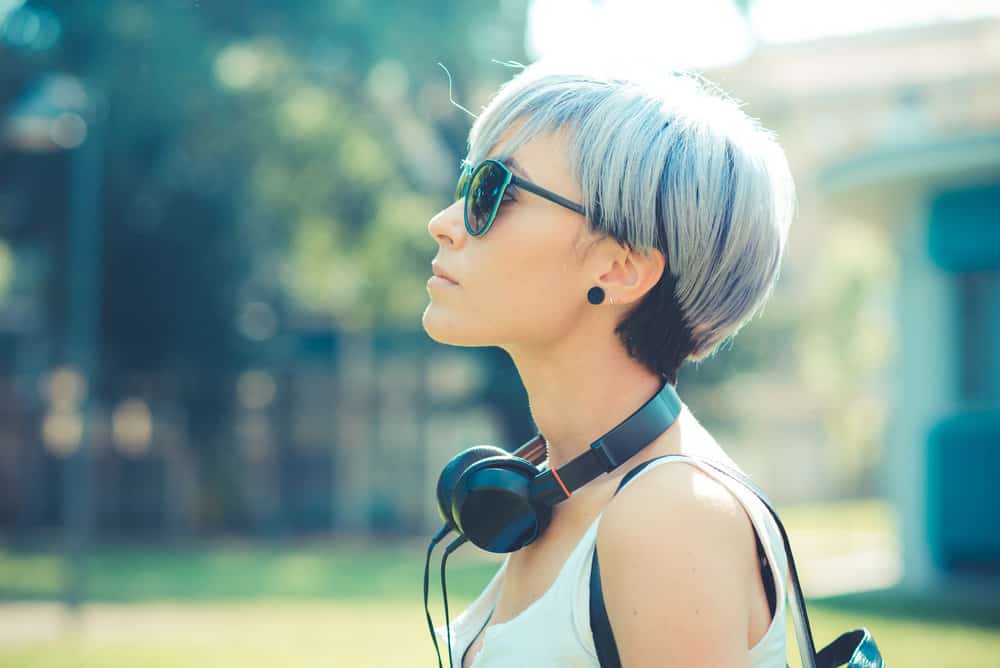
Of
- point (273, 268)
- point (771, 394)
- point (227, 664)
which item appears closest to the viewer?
point (227, 664)

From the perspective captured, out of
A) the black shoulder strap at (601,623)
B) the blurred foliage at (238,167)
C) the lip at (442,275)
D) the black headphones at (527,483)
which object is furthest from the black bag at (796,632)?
the blurred foliage at (238,167)

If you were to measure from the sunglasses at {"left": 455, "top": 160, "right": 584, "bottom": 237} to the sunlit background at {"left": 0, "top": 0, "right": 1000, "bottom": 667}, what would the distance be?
5984 mm

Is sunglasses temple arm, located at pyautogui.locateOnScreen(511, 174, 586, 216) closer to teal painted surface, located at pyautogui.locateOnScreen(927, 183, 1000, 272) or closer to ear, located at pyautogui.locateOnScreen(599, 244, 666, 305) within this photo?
ear, located at pyautogui.locateOnScreen(599, 244, 666, 305)

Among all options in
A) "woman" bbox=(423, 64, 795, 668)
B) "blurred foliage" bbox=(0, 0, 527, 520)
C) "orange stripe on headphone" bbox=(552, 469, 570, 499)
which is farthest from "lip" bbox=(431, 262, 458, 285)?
"blurred foliage" bbox=(0, 0, 527, 520)

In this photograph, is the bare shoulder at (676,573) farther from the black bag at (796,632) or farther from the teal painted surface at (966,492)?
the teal painted surface at (966,492)

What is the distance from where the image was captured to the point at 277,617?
404 inches

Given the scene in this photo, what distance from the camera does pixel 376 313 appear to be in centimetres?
2133

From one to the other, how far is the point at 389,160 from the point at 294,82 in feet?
7.29

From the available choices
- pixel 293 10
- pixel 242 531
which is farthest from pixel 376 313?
pixel 293 10

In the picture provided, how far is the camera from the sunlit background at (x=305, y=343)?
1092cm

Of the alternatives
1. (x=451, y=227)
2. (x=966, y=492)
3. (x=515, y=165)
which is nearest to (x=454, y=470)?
(x=451, y=227)

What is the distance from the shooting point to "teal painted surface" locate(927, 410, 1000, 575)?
11203mm

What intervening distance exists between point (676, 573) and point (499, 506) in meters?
0.43

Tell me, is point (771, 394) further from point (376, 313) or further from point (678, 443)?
point (678, 443)
